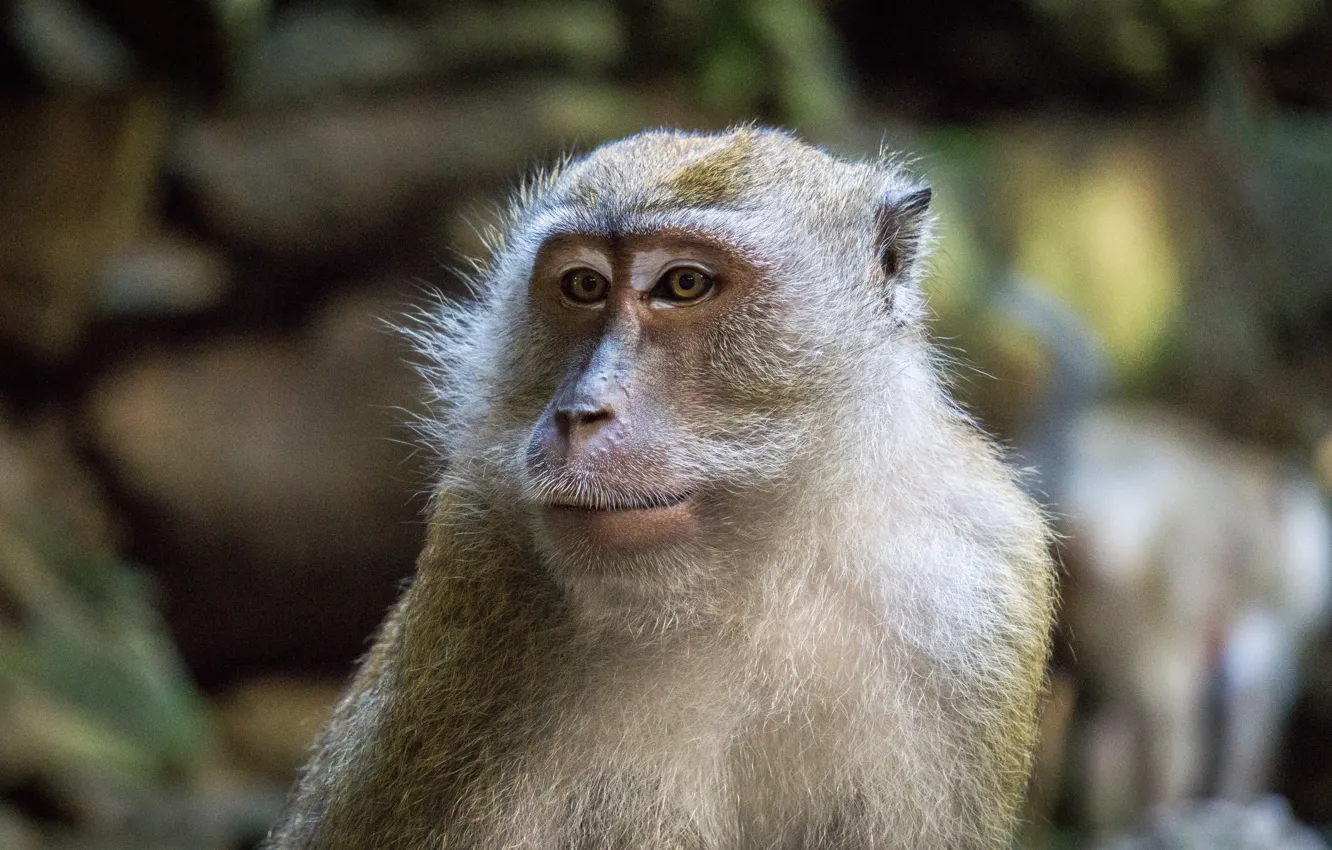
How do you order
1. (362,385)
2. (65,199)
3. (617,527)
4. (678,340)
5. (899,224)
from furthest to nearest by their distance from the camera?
(362,385) < (65,199) < (899,224) < (678,340) < (617,527)

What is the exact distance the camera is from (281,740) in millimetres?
7027

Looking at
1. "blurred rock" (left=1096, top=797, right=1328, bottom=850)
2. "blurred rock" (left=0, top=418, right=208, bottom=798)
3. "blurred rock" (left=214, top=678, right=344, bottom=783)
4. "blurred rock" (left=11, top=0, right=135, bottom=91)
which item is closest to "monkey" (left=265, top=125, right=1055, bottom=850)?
"blurred rock" (left=1096, top=797, right=1328, bottom=850)

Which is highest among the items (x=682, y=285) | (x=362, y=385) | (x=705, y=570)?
(x=682, y=285)

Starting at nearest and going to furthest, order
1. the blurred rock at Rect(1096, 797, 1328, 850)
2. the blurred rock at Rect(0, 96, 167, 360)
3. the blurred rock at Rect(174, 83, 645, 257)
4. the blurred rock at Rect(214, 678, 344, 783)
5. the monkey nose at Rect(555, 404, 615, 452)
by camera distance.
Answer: the monkey nose at Rect(555, 404, 615, 452)
the blurred rock at Rect(1096, 797, 1328, 850)
the blurred rock at Rect(0, 96, 167, 360)
the blurred rock at Rect(174, 83, 645, 257)
the blurred rock at Rect(214, 678, 344, 783)

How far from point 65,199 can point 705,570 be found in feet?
16.8

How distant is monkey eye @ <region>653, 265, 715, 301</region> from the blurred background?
3407 millimetres

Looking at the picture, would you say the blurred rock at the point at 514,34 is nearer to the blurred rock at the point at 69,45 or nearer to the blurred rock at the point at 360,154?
the blurred rock at the point at 360,154

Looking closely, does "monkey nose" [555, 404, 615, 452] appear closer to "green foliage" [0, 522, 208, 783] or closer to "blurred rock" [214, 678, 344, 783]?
"green foliage" [0, 522, 208, 783]

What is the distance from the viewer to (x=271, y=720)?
23.3 feet

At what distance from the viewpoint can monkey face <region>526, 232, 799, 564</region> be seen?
7.41 feet

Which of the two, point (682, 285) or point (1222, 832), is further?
point (1222, 832)

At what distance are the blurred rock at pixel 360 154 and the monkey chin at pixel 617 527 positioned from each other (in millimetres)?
4644

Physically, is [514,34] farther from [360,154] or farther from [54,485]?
[54,485]

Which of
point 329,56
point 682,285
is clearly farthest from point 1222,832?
point 329,56
